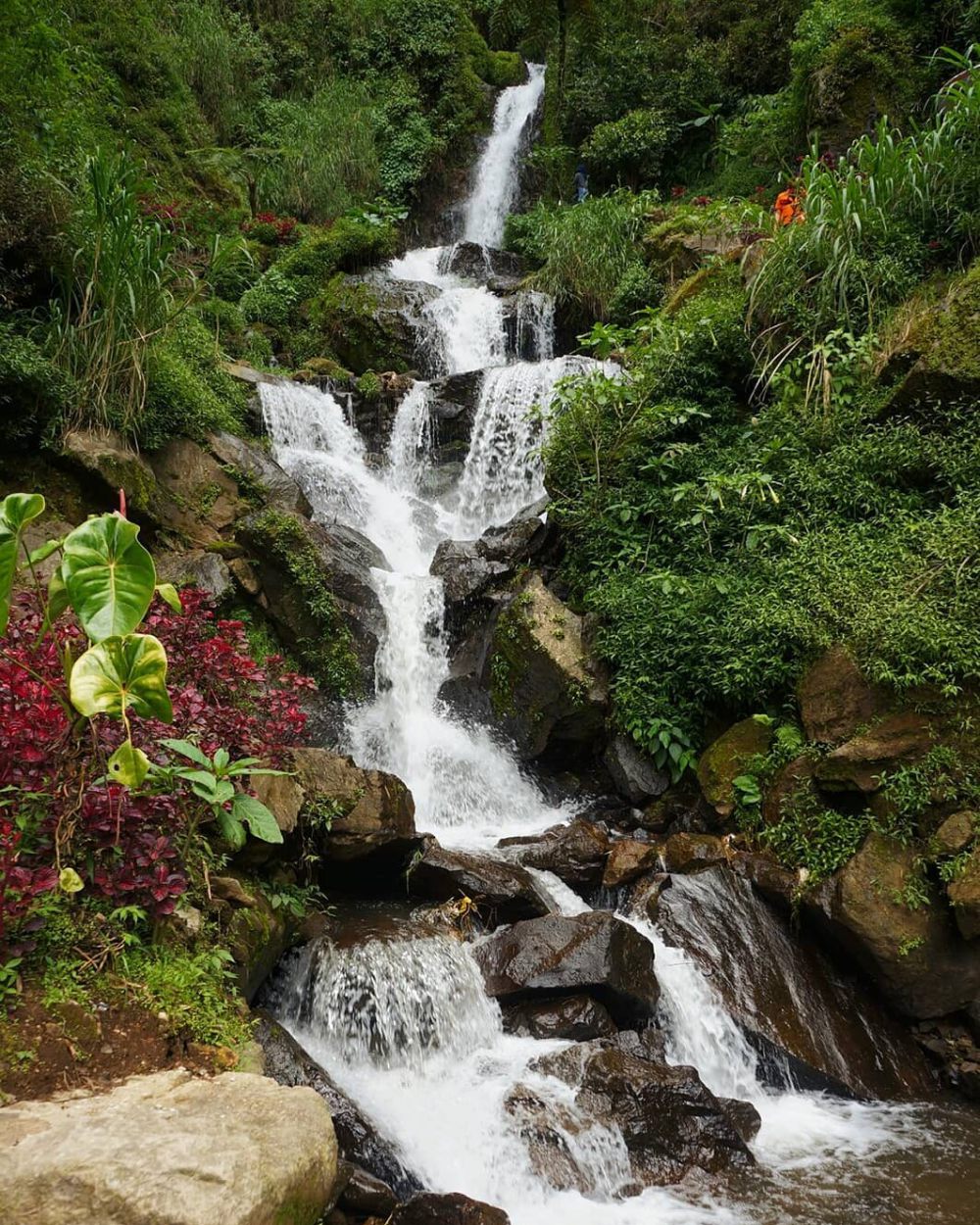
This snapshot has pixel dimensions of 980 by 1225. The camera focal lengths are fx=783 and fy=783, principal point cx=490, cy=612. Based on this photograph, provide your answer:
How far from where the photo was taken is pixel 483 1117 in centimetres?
381

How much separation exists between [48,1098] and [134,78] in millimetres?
16120

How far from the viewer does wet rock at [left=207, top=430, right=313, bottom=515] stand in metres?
8.06

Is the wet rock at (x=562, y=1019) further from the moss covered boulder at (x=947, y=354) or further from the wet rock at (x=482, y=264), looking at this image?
the wet rock at (x=482, y=264)

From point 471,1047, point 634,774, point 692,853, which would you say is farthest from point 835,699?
point 471,1047

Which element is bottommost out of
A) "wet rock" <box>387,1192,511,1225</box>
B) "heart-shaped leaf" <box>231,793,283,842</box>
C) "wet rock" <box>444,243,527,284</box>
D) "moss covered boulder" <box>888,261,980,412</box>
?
"wet rock" <box>387,1192,511,1225</box>

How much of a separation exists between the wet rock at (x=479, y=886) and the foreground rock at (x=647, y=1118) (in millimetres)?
1079

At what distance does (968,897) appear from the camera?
4457 millimetres

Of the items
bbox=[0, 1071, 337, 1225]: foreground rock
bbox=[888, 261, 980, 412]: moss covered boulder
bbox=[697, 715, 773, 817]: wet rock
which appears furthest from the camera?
bbox=[888, 261, 980, 412]: moss covered boulder

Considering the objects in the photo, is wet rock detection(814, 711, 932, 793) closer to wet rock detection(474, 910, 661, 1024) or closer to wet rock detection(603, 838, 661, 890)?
wet rock detection(603, 838, 661, 890)

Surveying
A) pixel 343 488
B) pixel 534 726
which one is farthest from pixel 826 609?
pixel 343 488

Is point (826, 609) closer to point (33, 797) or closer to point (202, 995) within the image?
point (202, 995)

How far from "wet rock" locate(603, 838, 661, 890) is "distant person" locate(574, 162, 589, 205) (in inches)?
563

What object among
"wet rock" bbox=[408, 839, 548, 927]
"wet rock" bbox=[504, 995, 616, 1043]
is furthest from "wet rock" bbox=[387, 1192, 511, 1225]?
"wet rock" bbox=[408, 839, 548, 927]

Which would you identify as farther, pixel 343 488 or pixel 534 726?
pixel 343 488
